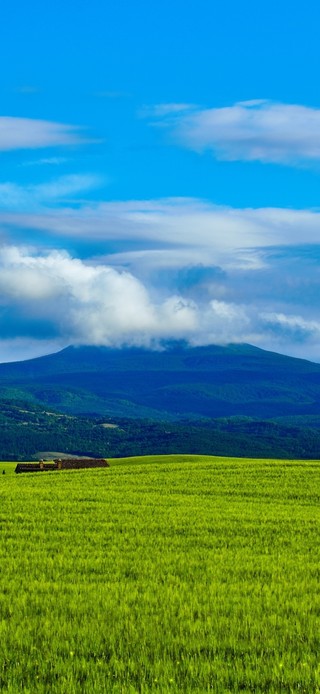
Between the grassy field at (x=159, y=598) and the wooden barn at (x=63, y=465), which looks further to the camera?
the wooden barn at (x=63, y=465)

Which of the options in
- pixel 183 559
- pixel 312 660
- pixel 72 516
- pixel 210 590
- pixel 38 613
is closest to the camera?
pixel 312 660

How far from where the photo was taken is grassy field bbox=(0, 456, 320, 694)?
12281 millimetres

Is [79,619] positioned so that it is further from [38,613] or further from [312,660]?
[312,660]

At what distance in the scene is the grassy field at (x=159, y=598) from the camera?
12281mm

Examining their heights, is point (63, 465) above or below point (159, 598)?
above

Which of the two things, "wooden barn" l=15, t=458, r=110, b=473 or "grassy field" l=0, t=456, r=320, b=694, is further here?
"wooden barn" l=15, t=458, r=110, b=473

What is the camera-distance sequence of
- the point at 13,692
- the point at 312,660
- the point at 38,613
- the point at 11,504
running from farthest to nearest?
the point at 11,504 → the point at 38,613 → the point at 312,660 → the point at 13,692

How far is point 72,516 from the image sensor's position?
100ft

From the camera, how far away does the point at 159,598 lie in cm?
1667

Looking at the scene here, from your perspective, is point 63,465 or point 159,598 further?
point 63,465

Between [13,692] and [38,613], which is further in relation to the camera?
[38,613]

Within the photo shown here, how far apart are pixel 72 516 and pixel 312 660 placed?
61.5 ft

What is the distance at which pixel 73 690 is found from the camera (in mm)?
11492

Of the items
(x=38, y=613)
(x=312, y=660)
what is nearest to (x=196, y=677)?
(x=312, y=660)
